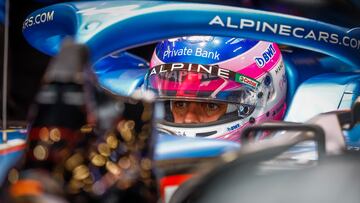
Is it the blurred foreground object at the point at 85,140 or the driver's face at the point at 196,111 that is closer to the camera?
the blurred foreground object at the point at 85,140

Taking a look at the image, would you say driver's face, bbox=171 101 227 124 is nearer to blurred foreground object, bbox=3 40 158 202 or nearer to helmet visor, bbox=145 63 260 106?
helmet visor, bbox=145 63 260 106

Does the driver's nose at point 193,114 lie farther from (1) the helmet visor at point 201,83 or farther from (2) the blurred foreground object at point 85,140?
(2) the blurred foreground object at point 85,140

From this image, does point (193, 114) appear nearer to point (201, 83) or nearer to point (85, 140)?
point (201, 83)

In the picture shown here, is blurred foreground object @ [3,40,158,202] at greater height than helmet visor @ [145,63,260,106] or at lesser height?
lesser

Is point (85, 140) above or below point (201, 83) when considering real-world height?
below

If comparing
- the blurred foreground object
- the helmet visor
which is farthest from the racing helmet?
the blurred foreground object

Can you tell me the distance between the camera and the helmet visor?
3.87 feet

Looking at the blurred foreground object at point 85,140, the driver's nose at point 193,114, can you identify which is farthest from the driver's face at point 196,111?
the blurred foreground object at point 85,140

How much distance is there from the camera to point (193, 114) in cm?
121

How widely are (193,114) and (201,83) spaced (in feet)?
0.25

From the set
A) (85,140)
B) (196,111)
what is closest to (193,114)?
(196,111)

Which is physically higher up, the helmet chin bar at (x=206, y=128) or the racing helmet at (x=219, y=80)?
the racing helmet at (x=219, y=80)

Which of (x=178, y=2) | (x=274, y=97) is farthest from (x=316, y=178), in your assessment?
(x=178, y=2)

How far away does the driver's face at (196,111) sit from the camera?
1.20m
